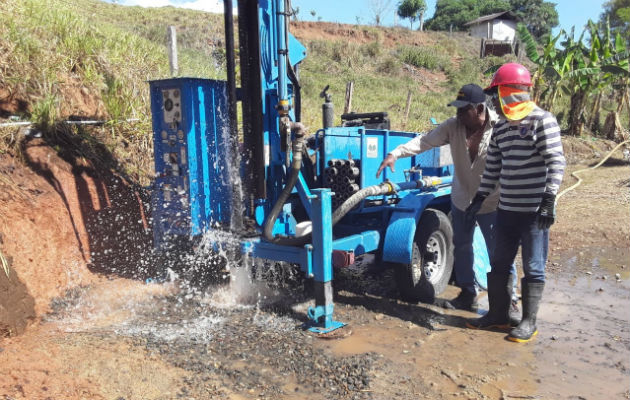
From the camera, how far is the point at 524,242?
422 centimetres

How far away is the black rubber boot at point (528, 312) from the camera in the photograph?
425cm

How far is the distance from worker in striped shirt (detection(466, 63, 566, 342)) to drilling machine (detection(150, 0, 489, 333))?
2.95 ft

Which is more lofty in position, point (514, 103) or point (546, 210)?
point (514, 103)

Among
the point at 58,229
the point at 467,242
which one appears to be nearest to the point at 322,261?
the point at 467,242

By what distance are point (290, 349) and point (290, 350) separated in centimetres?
2

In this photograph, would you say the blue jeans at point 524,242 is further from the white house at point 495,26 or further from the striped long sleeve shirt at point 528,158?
the white house at point 495,26

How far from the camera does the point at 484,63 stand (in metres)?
35.7

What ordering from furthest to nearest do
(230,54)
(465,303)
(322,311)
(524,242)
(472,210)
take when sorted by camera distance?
1. (465,303)
2. (472,210)
3. (230,54)
4. (322,311)
5. (524,242)

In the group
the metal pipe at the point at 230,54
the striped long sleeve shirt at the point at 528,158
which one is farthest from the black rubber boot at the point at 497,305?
the metal pipe at the point at 230,54

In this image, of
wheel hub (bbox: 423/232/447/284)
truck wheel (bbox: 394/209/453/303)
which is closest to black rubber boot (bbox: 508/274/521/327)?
truck wheel (bbox: 394/209/453/303)

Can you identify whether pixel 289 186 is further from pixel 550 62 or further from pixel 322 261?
pixel 550 62

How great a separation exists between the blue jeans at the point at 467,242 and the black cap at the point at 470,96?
994 millimetres

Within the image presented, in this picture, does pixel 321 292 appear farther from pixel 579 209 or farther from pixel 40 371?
pixel 579 209

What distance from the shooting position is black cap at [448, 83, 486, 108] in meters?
4.53
